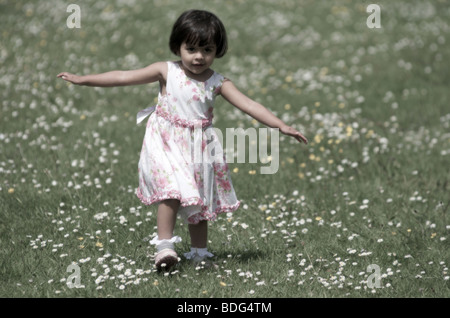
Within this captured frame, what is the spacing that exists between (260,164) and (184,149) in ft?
10.4

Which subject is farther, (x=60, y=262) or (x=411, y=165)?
(x=411, y=165)

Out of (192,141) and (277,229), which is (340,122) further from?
(192,141)

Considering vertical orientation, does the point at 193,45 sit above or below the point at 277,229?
above

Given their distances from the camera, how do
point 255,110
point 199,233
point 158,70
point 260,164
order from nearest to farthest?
point 255,110, point 158,70, point 199,233, point 260,164

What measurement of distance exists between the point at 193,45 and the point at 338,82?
23.5 ft

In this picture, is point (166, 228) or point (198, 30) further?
point (166, 228)

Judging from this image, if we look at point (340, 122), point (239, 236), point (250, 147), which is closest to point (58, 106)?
point (250, 147)

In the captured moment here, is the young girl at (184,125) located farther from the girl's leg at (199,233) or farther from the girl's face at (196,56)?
the girl's leg at (199,233)

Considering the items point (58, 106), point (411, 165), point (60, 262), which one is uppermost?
Answer: point (58, 106)

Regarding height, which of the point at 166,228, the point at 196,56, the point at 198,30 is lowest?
the point at 166,228

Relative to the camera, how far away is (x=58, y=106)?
10.6 meters

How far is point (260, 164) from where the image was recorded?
8664 millimetres


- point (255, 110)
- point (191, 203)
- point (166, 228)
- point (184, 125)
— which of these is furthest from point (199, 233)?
point (255, 110)

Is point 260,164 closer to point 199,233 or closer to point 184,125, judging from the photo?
point 199,233
